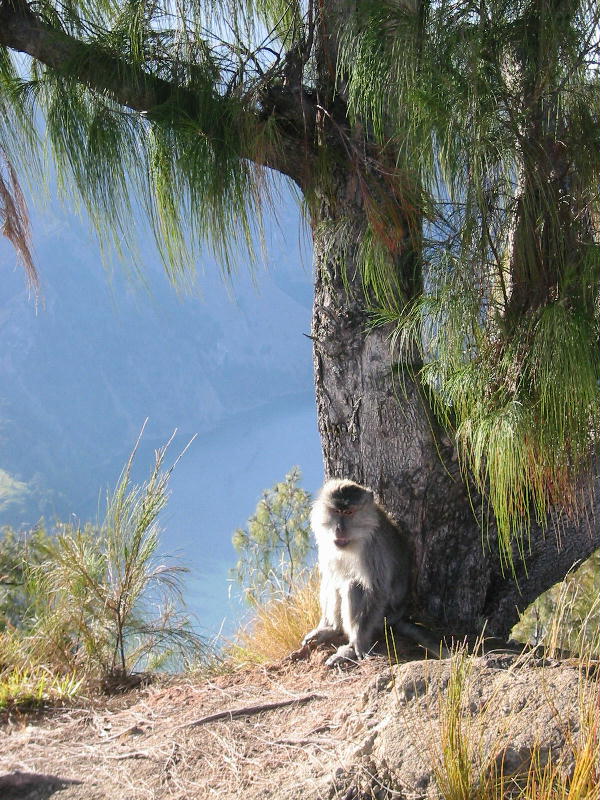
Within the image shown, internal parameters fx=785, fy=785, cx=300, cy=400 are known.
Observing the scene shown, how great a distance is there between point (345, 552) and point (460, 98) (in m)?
1.90

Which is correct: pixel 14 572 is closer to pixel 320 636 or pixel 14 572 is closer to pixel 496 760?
pixel 320 636

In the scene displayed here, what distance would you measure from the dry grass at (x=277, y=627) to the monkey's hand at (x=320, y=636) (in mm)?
161

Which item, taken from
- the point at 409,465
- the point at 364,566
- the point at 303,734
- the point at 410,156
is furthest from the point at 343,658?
the point at 410,156

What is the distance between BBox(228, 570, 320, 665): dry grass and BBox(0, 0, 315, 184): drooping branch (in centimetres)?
217

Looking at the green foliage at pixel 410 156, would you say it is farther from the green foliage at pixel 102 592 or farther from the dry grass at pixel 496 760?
the green foliage at pixel 102 592

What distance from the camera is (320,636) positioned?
3.44 m

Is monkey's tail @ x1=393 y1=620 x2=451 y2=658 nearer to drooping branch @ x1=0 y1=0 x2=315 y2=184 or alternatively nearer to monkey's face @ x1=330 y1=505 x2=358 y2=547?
monkey's face @ x1=330 y1=505 x2=358 y2=547

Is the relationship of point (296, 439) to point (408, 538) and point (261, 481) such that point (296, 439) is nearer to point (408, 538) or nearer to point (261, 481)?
point (261, 481)

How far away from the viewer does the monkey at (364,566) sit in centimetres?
318

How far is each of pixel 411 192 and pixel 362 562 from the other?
1.54m

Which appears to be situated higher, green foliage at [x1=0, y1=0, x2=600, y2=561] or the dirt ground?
green foliage at [x1=0, y1=0, x2=600, y2=561]

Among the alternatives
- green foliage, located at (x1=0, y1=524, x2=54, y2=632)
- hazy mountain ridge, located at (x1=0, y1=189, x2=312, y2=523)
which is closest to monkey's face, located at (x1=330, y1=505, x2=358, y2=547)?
green foliage, located at (x1=0, y1=524, x2=54, y2=632)

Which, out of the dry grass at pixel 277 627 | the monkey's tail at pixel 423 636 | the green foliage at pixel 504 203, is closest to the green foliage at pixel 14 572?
the dry grass at pixel 277 627

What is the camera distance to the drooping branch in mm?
2639
